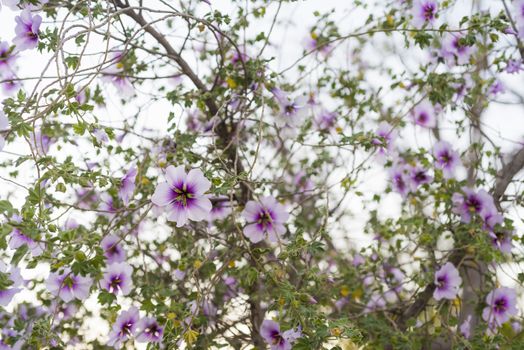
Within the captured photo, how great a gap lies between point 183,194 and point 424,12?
1.20m

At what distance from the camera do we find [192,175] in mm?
1271

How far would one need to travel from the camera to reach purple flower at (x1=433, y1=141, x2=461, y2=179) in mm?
2195

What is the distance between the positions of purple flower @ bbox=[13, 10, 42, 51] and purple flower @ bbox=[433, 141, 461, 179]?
1.41m

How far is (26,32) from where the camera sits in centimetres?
161

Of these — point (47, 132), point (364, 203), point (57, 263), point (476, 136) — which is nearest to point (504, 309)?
point (364, 203)

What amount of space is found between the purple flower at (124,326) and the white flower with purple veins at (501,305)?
1.12 meters

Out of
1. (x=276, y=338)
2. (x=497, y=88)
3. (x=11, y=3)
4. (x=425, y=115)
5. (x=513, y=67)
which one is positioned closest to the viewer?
(x=11, y=3)

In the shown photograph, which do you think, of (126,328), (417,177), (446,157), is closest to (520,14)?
(446,157)

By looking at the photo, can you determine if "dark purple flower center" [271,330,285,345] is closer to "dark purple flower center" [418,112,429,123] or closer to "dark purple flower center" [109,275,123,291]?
"dark purple flower center" [109,275,123,291]

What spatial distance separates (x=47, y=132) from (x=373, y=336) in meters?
1.34

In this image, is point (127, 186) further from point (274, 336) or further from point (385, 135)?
point (385, 135)

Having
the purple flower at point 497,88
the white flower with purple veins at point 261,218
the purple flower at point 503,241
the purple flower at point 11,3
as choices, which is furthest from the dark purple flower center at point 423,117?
the purple flower at point 11,3

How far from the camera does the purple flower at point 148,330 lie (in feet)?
5.46

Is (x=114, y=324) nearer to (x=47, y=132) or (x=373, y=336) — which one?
(x=47, y=132)
